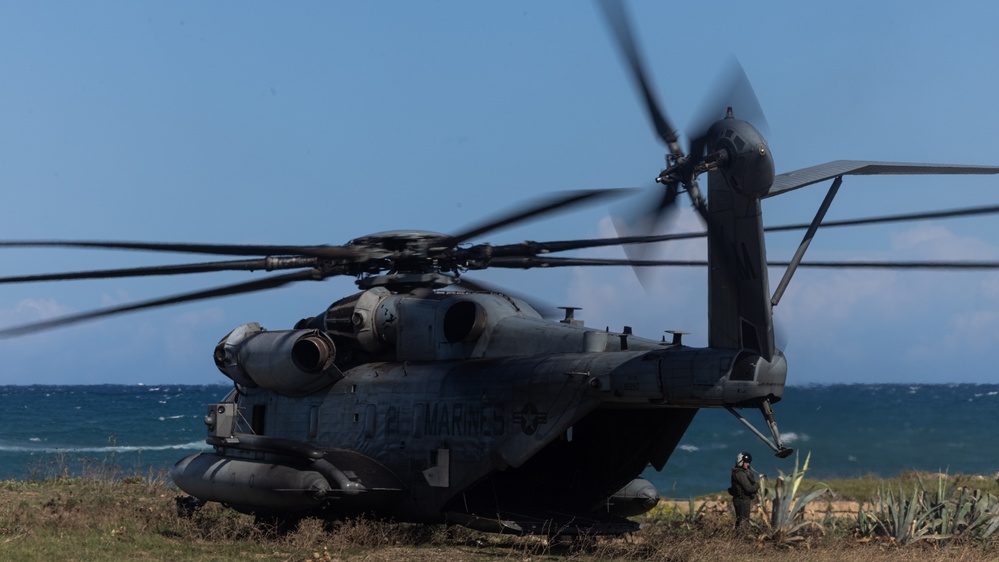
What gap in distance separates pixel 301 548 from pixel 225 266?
4.04 m

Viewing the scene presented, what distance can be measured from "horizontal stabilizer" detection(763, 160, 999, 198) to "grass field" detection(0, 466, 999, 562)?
178 inches

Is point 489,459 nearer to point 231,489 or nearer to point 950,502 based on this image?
point 231,489

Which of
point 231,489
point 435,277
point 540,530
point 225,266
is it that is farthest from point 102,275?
point 540,530

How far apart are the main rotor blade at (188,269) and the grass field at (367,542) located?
3.46 metres

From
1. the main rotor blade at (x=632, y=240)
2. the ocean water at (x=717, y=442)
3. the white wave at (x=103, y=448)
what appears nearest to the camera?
the main rotor blade at (x=632, y=240)

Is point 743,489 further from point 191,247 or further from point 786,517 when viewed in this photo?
point 191,247

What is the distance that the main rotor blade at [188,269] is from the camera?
14508 mm

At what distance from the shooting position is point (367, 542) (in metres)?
15.0

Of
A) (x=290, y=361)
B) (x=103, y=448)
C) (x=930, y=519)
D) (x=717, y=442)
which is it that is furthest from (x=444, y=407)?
(x=717, y=442)

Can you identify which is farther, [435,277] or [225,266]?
[435,277]

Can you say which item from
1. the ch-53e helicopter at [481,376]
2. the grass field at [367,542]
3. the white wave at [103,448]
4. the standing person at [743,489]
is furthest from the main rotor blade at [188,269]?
the white wave at [103,448]

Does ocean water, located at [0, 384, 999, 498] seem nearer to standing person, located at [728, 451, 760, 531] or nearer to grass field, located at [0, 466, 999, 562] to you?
grass field, located at [0, 466, 999, 562]

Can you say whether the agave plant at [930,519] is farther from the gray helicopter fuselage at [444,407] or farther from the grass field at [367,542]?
the gray helicopter fuselage at [444,407]

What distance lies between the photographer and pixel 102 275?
14664 millimetres
